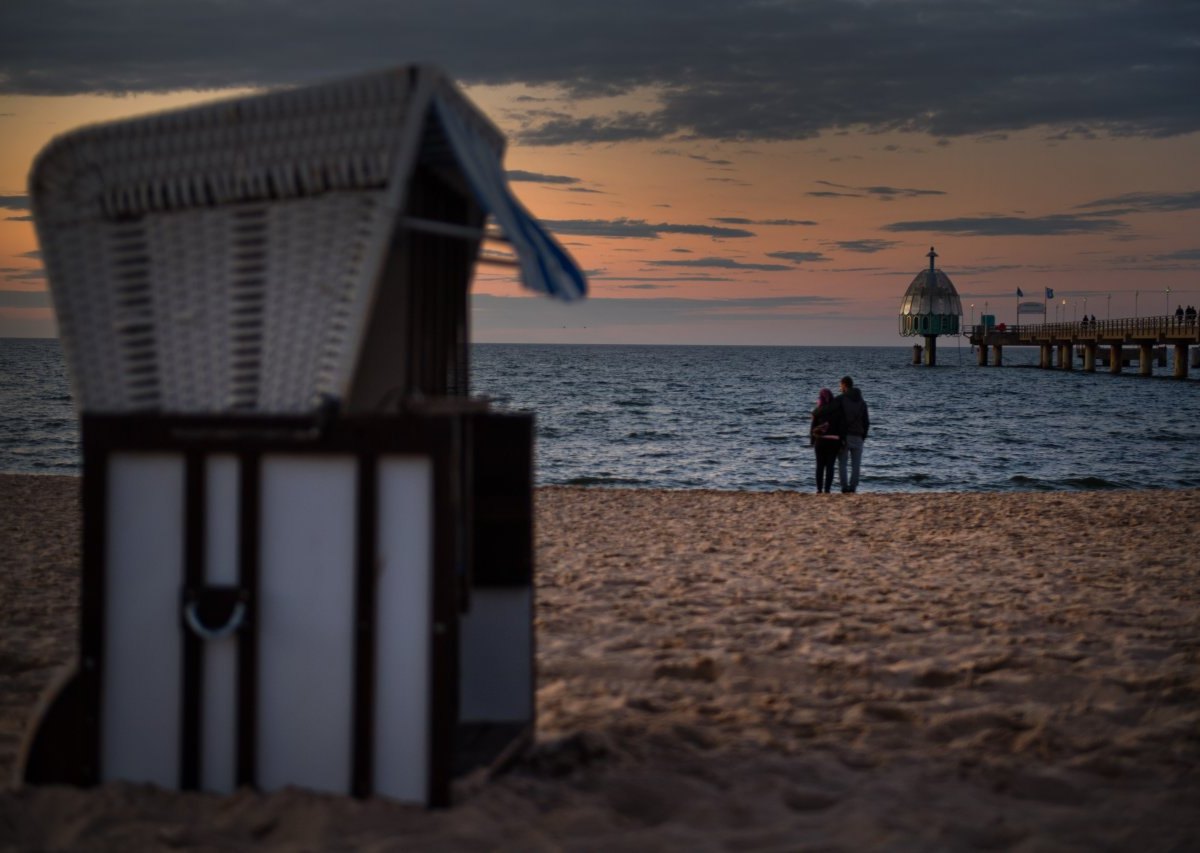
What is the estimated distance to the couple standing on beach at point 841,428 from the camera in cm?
1391

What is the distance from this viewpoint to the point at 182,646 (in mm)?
3363

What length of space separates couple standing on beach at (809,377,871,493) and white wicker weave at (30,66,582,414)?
11.2m

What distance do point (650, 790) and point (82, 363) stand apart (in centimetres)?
258

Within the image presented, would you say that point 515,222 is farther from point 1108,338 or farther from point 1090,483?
point 1108,338

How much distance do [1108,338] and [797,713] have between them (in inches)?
2845

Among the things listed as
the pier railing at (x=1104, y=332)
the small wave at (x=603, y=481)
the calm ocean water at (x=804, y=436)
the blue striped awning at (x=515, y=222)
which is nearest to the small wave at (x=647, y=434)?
the calm ocean water at (x=804, y=436)

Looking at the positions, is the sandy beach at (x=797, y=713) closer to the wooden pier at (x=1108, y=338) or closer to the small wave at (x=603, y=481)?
the small wave at (x=603, y=481)

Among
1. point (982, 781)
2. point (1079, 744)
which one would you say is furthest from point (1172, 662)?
point (982, 781)

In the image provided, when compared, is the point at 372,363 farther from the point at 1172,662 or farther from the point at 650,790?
the point at 1172,662

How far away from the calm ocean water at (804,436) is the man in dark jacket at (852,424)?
424 cm

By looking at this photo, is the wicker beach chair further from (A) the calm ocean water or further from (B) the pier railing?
(B) the pier railing

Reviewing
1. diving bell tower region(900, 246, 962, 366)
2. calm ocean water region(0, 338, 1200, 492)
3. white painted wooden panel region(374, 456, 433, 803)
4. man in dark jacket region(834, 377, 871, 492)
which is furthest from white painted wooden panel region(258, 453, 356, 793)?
diving bell tower region(900, 246, 962, 366)

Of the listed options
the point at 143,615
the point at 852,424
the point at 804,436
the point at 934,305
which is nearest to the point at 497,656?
the point at 143,615

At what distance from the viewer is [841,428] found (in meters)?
14.2
